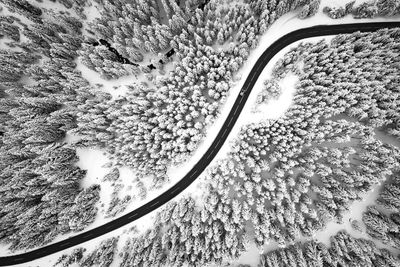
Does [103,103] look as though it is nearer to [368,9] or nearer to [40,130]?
[40,130]

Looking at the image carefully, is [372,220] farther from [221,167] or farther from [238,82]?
[238,82]

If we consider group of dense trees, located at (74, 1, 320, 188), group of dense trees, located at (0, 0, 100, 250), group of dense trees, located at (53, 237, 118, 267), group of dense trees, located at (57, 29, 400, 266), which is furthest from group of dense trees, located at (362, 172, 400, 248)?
group of dense trees, located at (0, 0, 100, 250)

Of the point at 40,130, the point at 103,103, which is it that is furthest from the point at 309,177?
the point at 40,130

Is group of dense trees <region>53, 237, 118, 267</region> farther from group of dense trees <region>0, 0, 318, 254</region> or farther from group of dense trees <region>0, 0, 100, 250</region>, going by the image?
group of dense trees <region>0, 0, 318, 254</region>

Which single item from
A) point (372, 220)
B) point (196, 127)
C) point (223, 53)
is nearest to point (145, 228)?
point (196, 127)

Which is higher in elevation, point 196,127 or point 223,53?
point 223,53

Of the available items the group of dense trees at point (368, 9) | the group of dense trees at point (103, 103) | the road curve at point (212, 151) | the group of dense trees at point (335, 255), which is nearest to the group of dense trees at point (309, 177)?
the group of dense trees at point (335, 255)
